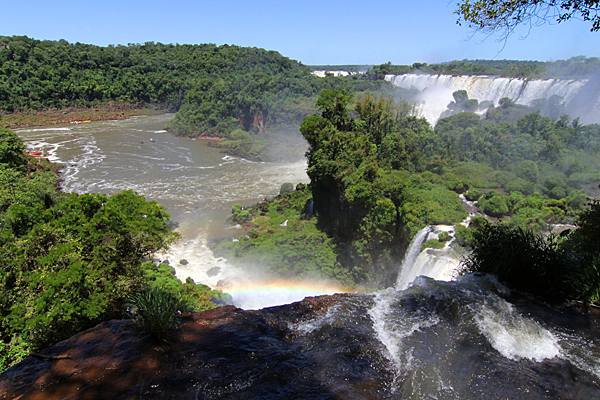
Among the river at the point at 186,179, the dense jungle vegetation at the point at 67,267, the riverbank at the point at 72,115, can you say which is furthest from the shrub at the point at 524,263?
the riverbank at the point at 72,115

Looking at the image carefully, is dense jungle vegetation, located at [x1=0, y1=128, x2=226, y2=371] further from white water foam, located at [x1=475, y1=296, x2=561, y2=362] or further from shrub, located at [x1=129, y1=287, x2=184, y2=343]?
white water foam, located at [x1=475, y1=296, x2=561, y2=362]

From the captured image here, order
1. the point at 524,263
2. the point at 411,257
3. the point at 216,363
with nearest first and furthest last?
1. the point at 216,363
2. the point at 524,263
3. the point at 411,257

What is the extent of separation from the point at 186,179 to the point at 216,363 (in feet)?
133

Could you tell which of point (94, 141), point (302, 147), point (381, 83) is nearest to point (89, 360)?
point (302, 147)

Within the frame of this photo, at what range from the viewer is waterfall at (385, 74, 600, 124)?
3919 centimetres

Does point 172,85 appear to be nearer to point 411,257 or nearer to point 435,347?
point 411,257

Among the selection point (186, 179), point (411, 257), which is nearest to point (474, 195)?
point (411, 257)

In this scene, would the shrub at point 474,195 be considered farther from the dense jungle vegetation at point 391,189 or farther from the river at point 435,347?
the river at point 435,347

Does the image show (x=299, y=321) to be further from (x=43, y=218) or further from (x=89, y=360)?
(x=43, y=218)

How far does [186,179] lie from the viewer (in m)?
43.6

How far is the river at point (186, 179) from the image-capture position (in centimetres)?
2283

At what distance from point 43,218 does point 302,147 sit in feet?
156

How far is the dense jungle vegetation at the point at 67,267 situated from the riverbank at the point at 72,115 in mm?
Result: 71021

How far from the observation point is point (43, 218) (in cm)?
1307
